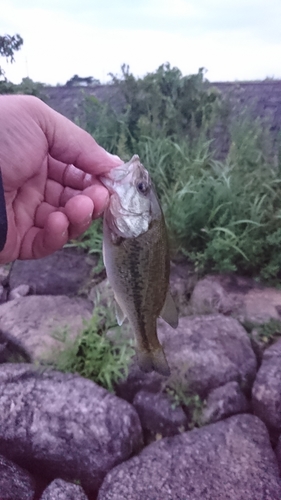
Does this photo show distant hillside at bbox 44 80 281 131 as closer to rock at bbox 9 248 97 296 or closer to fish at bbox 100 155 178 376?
rock at bbox 9 248 97 296

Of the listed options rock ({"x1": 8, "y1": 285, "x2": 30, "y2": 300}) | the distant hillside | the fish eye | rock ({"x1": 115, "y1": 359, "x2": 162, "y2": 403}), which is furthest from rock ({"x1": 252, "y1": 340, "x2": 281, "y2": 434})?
the distant hillside

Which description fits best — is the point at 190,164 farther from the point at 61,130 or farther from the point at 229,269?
the point at 61,130

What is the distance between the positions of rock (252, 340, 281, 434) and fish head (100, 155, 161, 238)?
1.47 meters

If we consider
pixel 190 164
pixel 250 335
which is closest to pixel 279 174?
pixel 190 164

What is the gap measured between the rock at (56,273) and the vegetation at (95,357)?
2.39 feet

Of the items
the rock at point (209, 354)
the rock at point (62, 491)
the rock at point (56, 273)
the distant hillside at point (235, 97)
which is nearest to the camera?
the rock at point (62, 491)

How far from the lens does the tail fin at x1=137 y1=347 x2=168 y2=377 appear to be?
2.08m

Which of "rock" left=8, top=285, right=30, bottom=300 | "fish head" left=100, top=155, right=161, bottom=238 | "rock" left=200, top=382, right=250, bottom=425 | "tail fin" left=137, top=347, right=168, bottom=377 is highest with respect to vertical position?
"fish head" left=100, top=155, right=161, bottom=238

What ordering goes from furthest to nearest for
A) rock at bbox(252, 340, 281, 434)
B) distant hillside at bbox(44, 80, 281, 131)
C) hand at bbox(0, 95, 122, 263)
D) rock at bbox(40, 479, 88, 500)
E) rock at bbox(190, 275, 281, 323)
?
distant hillside at bbox(44, 80, 281, 131) < rock at bbox(190, 275, 281, 323) < rock at bbox(252, 340, 281, 434) < rock at bbox(40, 479, 88, 500) < hand at bbox(0, 95, 122, 263)

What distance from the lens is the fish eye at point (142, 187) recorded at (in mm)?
1681

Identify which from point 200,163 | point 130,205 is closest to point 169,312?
point 130,205

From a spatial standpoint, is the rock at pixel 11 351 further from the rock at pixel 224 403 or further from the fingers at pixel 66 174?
the fingers at pixel 66 174

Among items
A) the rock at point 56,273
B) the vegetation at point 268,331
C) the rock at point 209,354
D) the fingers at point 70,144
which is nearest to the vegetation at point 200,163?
the rock at point 56,273

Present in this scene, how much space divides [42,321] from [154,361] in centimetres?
126
